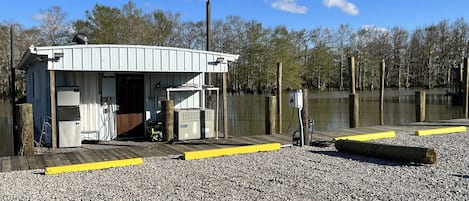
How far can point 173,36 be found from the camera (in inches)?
1677

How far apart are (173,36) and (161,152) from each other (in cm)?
3558

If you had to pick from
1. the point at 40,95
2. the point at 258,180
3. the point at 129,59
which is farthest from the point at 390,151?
the point at 40,95

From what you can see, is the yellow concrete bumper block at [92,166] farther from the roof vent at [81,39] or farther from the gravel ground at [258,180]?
the roof vent at [81,39]

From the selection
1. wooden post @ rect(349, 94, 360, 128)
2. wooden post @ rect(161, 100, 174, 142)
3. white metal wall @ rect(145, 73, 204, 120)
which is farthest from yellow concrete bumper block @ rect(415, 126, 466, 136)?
wooden post @ rect(161, 100, 174, 142)

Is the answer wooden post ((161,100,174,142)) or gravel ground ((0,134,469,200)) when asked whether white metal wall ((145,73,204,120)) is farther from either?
gravel ground ((0,134,469,200))

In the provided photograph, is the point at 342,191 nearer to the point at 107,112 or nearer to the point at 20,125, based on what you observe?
the point at 20,125

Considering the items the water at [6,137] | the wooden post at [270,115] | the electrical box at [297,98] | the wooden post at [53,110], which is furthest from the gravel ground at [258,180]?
the water at [6,137]

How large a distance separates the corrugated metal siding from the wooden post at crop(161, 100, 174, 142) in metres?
0.80

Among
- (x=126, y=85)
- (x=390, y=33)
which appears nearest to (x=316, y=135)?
(x=126, y=85)

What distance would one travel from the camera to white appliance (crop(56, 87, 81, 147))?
8922 mm

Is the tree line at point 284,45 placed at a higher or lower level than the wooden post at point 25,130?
higher

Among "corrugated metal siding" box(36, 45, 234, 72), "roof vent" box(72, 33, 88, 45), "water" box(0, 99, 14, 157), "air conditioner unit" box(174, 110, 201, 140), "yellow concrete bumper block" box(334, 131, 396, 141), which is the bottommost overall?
"water" box(0, 99, 14, 157)

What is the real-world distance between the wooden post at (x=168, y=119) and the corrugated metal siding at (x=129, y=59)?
0.80 metres

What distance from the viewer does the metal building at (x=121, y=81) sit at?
8.87 m
